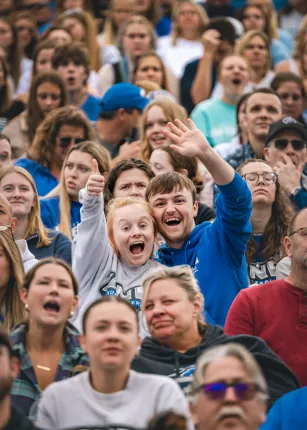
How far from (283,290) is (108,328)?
179 centimetres

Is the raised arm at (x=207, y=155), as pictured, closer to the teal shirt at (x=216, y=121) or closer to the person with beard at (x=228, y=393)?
the person with beard at (x=228, y=393)

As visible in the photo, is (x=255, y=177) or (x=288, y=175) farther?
(x=288, y=175)

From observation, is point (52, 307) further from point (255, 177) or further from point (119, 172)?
point (255, 177)

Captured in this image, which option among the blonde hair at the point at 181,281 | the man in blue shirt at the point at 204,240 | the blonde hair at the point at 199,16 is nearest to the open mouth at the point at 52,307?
the blonde hair at the point at 181,281

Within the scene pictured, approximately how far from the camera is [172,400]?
19.9 ft

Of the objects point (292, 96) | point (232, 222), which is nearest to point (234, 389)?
point (232, 222)

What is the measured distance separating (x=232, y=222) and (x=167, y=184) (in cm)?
57

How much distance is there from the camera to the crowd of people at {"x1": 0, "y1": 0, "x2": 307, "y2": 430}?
20.0 feet

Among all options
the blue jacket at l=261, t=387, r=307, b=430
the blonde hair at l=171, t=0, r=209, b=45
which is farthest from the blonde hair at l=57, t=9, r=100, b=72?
the blue jacket at l=261, t=387, r=307, b=430

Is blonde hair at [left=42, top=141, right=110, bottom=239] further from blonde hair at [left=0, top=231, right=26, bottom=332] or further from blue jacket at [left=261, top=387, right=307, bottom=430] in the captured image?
blue jacket at [left=261, top=387, right=307, bottom=430]

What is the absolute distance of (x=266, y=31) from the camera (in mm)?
14859

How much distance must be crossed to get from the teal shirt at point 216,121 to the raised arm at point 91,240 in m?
4.41

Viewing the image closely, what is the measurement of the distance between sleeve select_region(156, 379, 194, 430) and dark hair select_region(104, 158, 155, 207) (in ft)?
9.57

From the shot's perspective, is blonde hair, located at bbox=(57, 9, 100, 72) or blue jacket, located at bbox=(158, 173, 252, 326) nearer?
blue jacket, located at bbox=(158, 173, 252, 326)
